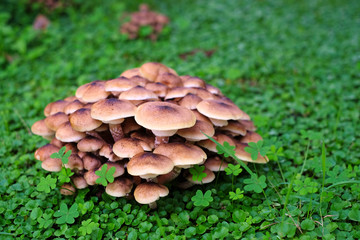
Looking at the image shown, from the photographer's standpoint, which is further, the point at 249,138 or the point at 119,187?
the point at 249,138

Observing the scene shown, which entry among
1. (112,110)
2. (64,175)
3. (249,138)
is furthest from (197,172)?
(64,175)

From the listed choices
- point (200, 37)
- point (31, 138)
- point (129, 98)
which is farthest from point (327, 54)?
point (31, 138)

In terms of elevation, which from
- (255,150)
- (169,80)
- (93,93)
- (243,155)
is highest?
(169,80)

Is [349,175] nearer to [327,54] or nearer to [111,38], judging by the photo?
[327,54]

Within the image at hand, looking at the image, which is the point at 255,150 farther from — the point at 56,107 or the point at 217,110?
the point at 56,107

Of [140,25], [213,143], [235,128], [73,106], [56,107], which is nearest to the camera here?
[213,143]

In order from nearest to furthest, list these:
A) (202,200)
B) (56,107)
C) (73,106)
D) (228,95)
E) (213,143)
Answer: (202,200) → (213,143) → (73,106) → (56,107) → (228,95)
